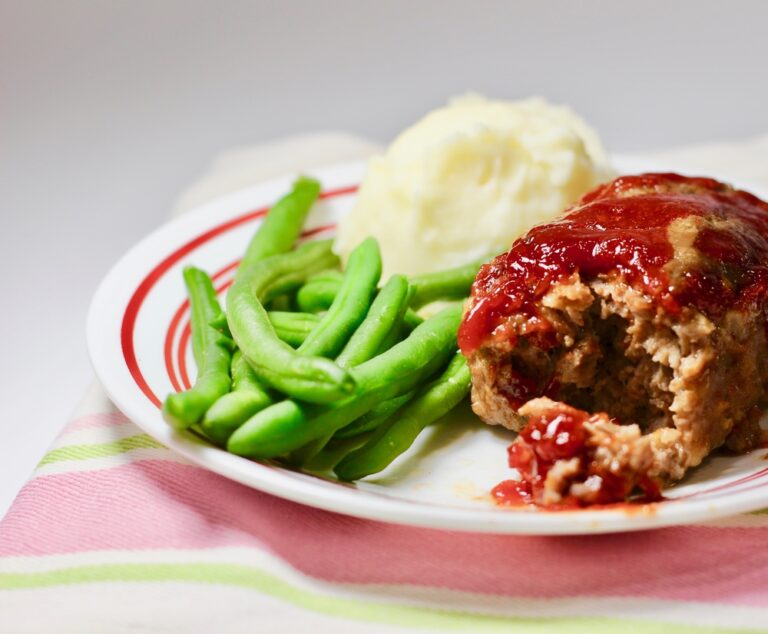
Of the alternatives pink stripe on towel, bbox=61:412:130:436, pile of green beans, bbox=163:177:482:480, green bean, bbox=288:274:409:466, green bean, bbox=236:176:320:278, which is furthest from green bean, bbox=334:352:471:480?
green bean, bbox=236:176:320:278

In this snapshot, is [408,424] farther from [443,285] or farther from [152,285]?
[152,285]

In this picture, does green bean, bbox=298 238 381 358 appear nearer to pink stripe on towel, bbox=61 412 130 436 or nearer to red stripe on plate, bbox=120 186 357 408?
red stripe on plate, bbox=120 186 357 408

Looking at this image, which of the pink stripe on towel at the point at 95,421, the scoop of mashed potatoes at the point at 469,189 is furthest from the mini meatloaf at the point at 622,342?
the pink stripe on towel at the point at 95,421

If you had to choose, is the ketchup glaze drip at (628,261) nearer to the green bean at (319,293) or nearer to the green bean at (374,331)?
the green bean at (374,331)

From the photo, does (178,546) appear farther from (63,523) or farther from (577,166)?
(577,166)

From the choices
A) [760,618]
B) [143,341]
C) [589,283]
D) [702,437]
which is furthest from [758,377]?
[143,341]

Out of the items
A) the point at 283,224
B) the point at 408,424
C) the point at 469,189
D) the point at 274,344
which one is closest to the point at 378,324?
the point at 408,424
